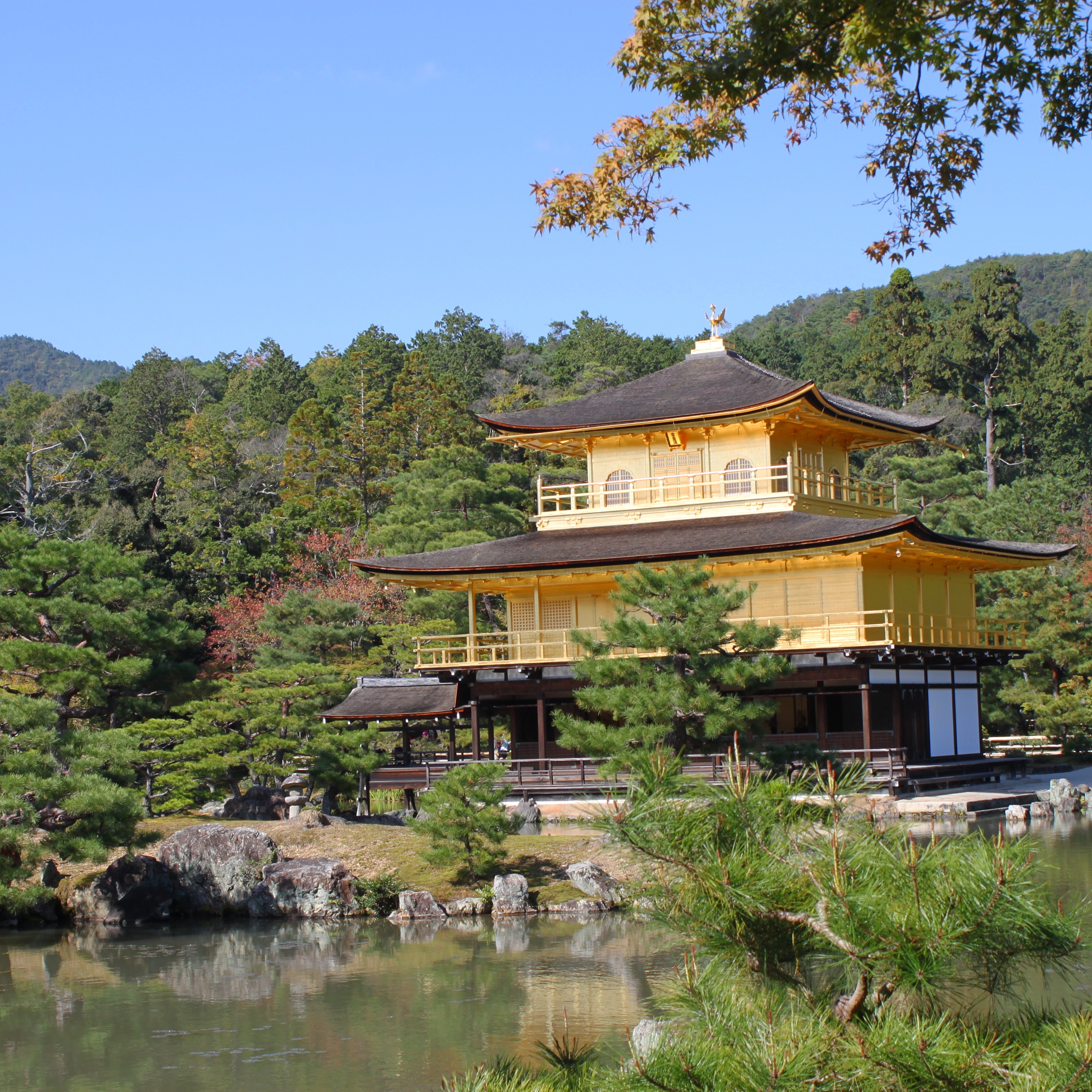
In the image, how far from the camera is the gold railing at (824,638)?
80.3 ft

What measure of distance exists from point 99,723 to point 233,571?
16536mm

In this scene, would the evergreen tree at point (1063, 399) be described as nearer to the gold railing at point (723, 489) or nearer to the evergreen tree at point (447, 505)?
the evergreen tree at point (447, 505)

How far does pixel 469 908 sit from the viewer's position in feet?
55.4

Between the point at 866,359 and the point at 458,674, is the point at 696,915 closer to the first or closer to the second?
the point at 458,674

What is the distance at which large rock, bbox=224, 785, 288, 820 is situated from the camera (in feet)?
71.4

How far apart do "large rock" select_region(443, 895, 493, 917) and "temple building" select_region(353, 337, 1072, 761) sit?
898 cm

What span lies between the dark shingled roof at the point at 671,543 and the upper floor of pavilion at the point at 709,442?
472mm

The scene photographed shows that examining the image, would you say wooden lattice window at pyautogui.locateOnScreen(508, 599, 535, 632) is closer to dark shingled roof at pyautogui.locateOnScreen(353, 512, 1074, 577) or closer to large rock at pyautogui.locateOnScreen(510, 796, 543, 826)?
dark shingled roof at pyautogui.locateOnScreen(353, 512, 1074, 577)

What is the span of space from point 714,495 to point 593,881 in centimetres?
1290

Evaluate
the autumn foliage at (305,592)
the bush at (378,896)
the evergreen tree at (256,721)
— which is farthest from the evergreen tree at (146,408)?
the bush at (378,896)

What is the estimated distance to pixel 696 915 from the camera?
4.07 metres

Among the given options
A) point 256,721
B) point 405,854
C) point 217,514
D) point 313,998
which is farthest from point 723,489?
point 217,514

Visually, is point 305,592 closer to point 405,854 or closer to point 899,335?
point 405,854

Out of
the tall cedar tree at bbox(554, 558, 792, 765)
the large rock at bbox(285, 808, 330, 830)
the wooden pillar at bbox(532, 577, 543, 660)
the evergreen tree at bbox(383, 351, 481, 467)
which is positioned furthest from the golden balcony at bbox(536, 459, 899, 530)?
the evergreen tree at bbox(383, 351, 481, 467)
